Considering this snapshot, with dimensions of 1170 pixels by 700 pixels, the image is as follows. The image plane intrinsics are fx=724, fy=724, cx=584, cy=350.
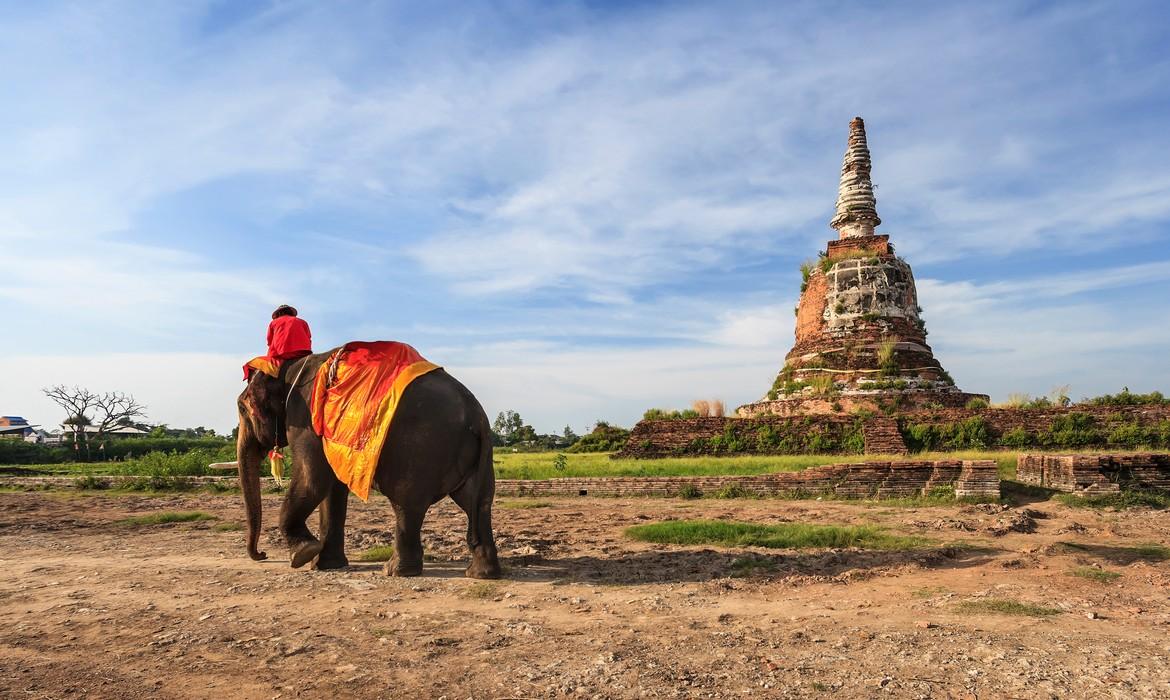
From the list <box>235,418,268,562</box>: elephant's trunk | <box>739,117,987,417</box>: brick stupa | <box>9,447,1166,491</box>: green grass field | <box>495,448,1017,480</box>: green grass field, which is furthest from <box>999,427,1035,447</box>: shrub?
<box>235,418,268,562</box>: elephant's trunk

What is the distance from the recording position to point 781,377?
2244cm

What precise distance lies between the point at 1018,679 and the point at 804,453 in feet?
48.0

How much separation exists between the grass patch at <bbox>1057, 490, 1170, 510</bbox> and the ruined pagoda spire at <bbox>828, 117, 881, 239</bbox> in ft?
50.2

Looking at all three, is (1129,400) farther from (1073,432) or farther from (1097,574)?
(1097,574)

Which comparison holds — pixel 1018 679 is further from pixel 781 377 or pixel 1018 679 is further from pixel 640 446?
pixel 781 377

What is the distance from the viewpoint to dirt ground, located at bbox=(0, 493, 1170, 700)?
3.41 metres

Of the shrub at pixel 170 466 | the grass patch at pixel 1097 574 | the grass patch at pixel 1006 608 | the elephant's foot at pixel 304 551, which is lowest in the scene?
the grass patch at pixel 1097 574

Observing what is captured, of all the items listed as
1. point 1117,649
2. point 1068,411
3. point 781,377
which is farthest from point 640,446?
point 1117,649

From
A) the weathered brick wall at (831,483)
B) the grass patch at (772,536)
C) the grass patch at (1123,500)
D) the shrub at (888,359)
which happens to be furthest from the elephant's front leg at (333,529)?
the shrub at (888,359)

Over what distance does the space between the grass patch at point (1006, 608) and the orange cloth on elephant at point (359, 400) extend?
424 cm

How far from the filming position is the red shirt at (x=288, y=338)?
6.57 meters

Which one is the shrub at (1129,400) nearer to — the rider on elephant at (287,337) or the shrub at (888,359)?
the shrub at (888,359)

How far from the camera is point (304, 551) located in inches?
235

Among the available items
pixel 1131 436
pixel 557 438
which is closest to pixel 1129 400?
pixel 1131 436
